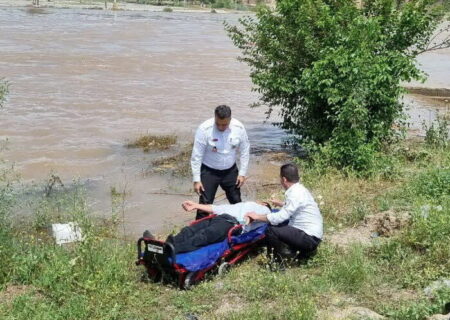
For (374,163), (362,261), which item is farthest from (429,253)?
(374,163)

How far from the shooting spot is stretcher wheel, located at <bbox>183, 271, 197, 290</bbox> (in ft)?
17.6

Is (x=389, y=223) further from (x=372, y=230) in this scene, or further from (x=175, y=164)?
(x=175, y=164)

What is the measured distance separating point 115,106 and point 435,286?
526 inches

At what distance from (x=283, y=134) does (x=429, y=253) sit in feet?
29.2

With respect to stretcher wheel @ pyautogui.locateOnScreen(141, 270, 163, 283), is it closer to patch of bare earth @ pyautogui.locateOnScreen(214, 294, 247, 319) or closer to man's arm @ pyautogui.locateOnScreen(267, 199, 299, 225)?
patch of bare earth @ pyautogui.locateOnScreen(214, 294, 247, 319)

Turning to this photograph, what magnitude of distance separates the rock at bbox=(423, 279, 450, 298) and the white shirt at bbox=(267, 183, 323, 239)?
46.8 inches

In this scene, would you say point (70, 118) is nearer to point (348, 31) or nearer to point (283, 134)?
point (283, 134)

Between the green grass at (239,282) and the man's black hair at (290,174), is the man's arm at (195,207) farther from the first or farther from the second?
the man's black hair at (290,174)

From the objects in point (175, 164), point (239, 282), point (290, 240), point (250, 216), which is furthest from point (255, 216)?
point (175, 164)

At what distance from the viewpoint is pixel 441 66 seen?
30.6 metres

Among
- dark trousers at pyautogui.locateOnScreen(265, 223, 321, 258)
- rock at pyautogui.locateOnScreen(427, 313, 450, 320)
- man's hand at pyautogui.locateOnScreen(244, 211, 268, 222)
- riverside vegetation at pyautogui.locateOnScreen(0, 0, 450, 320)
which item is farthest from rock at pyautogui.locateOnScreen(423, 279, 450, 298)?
man's hand at pyautogui.locateOnScreen(244, 211, 268, 222)

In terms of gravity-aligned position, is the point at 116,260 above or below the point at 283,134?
above

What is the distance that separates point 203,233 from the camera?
5.81 metres

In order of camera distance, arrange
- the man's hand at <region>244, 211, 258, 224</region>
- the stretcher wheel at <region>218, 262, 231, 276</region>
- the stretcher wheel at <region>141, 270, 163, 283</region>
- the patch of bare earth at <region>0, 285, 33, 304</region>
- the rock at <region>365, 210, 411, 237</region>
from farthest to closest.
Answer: the rock at <region>365, 210, 411, 237</region> → the man's hand at <region>244, 211, 258, 224</region> → the stretcher wheel at <region>218, 262, 231, 276</region> → the stretcher wheel at <region>141, 270, 163, 283</region> → the patch of bare earth at <region>0, 285, 33, 304</region>
